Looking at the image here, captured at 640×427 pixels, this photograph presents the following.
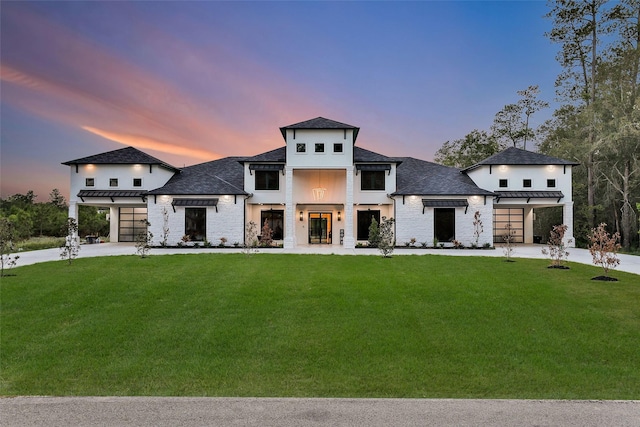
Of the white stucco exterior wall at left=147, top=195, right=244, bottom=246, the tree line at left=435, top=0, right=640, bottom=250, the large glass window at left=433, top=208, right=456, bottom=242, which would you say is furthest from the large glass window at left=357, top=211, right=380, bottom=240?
the tree line at left=435, top=0, right=640, bottom=250

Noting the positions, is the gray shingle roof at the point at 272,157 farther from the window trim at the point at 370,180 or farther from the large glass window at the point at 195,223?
the window trim at the point at 370,180

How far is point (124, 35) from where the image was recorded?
1950cm

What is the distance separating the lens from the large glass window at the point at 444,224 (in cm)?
2386

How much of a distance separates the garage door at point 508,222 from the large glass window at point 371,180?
33.1ft

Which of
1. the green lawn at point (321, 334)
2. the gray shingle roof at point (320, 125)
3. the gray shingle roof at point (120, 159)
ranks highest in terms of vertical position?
the gray shingle roof at point (320, 125)

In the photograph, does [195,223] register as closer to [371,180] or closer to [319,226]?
[319,226]

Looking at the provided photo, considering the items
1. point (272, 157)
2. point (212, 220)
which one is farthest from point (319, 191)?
point (212, 220)

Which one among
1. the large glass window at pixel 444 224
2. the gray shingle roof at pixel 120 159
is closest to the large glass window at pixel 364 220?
the large glass window at pixel 444 224

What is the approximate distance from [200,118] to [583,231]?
2832 cm

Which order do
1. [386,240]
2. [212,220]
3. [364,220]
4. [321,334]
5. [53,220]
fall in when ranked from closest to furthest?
[321,334]
[386,240]
[212,220]
[364,220]
[53,220]

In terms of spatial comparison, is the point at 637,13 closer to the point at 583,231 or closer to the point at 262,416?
the point at 583,231

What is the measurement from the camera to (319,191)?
84.9 ft

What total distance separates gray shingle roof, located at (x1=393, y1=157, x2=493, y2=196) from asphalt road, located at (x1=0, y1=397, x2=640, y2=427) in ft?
66.8

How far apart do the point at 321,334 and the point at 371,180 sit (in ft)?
62.9
